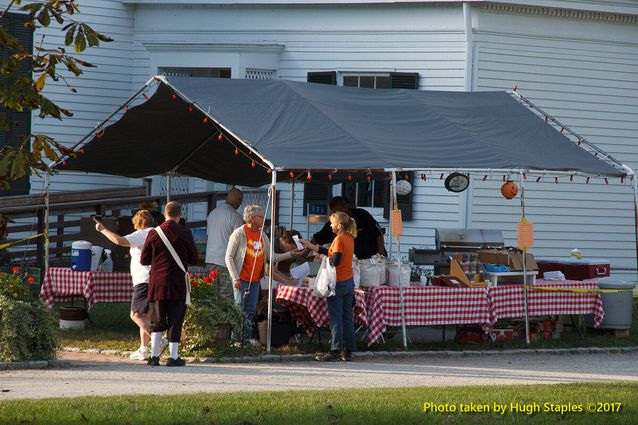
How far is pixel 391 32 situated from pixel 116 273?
8116 millimetres

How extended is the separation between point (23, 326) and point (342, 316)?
3524mm

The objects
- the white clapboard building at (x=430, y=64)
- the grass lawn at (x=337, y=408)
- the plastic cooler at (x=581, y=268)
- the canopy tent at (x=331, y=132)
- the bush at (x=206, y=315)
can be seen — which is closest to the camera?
the grass lawn at (x=337, y=408)

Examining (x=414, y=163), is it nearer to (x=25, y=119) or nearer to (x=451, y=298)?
(x=451, y=298)

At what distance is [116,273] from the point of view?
14578mm

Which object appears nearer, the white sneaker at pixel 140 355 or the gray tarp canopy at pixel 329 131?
the white sneaker at pixel 140 355

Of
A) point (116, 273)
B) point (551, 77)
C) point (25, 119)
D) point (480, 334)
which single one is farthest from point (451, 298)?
point (25, 119)

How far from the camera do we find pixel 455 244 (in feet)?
54.2

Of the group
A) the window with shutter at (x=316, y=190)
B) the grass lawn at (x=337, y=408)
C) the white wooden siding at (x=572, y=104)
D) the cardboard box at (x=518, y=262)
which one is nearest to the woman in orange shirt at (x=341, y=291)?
the grass lawn at (x=337, y=408)

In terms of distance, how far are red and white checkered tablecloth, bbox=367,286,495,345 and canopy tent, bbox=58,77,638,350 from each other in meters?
1.30

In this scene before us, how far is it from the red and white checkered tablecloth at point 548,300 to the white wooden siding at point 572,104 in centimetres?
509

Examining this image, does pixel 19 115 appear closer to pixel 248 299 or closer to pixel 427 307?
pixel 248 299

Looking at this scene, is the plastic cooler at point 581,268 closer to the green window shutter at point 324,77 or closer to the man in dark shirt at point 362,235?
the man in dark shirt at point 362,235

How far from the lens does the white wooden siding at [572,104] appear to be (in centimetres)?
2034

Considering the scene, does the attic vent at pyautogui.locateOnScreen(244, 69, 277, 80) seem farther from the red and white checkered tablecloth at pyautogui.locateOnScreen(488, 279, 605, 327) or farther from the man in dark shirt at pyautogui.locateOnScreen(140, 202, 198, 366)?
the man in dark shirt at pyautogui.locateOnScreen(140, 202, 198, 366)
